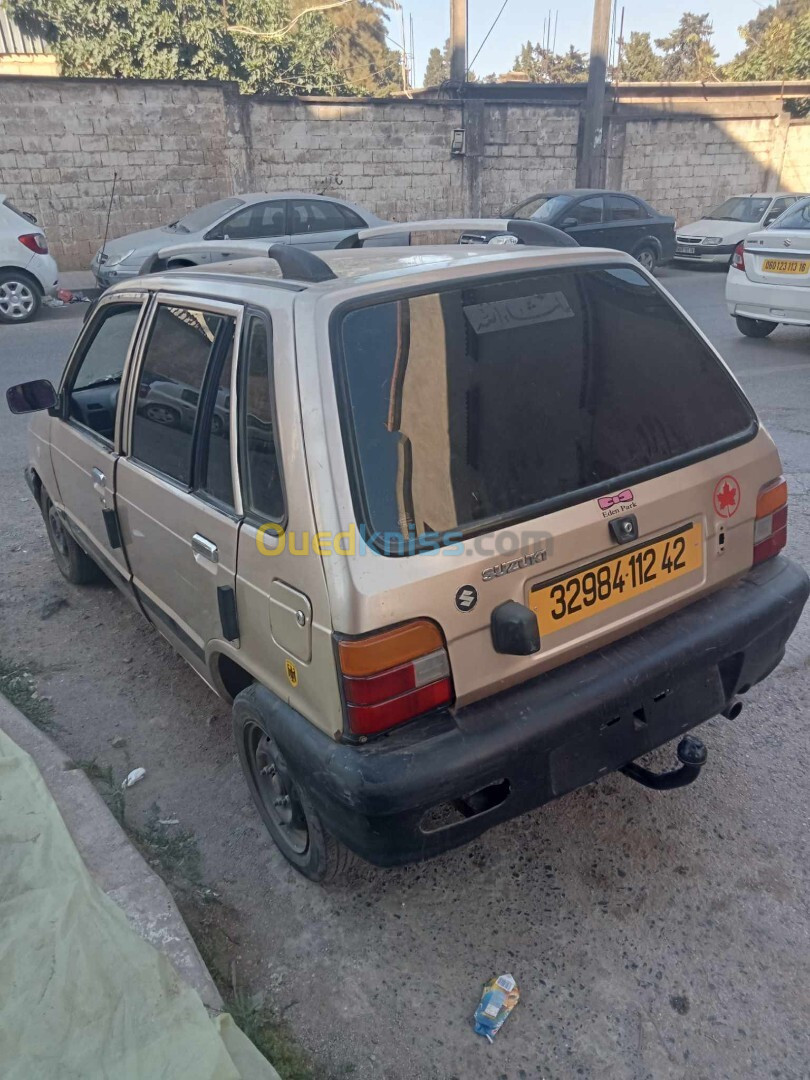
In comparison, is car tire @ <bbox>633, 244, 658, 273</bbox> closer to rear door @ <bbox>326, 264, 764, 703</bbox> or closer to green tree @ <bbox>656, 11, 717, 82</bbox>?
rear door @ <bbox>326, 264, 764, 703</bbox>

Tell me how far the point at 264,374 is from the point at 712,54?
53.1 metres

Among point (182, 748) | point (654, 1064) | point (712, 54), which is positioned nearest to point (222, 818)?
point (182, 748)

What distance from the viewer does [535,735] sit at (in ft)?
6.76

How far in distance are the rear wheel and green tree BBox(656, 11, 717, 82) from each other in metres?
36.5

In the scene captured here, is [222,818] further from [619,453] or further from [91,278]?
[91,278]

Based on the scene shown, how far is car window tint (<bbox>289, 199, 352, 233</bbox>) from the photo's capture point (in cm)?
1189

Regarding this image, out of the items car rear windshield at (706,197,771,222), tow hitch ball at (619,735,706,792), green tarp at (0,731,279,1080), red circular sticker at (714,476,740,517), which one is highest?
red circular sticker at (714,476,740,517)

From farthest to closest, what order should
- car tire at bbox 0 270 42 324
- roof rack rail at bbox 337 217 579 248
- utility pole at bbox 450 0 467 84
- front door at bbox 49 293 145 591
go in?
1. utility pole at bbox 450 0 467 84
2. car tire at bbox 0 270 42 324
3. front door at bbox 49 293 145 591
4. roof rack rail at bbox 337 217 579 248

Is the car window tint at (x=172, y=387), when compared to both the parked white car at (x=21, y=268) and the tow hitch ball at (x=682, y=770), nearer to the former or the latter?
the tow hitch ball at (x=682, y=770)

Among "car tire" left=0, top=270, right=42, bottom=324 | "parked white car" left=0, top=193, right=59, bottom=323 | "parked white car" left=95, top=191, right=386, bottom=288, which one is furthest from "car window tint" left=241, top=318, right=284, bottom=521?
"car tire" left=0, top=270, right=42, bottom=324

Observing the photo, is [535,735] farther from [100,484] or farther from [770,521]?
[100,484]

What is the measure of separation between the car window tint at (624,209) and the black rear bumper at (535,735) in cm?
1373

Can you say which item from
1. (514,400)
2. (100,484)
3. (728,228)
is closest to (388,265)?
(514,400)

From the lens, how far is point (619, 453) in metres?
2.31
